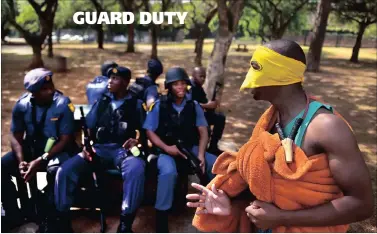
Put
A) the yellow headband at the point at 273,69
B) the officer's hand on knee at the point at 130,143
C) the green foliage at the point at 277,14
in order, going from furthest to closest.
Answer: the green foliage at the point at 277,14 < the officer's hand on knee at the point at 130,143 < the yellow headband at the point at 273,69

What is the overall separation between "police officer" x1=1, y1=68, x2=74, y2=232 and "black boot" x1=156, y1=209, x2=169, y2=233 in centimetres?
106

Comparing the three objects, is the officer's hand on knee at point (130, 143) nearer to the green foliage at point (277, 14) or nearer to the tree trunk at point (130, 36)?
the green foliage at point (277, 14)

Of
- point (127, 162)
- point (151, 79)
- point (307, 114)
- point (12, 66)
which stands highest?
point (307, 114)

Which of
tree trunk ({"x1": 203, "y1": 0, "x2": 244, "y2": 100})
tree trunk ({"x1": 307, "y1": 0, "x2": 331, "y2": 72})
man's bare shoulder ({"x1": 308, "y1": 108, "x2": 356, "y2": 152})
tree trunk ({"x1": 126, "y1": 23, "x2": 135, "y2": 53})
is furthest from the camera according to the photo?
tree trunk ({"x1": 126, "y1": 23, "x2": 135, "y2": 53})

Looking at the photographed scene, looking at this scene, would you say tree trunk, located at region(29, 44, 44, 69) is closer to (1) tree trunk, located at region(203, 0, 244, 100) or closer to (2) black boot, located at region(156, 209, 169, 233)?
(1) tree trunk, located at region(203, 0, 244, 100)

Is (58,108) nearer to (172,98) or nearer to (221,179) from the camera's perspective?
(172,98)

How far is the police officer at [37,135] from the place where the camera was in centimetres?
360

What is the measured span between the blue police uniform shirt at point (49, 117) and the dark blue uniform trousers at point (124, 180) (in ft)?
1.16

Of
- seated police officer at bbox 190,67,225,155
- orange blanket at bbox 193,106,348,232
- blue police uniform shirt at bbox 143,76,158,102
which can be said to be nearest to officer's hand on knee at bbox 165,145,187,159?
blue police uniform shirt at bbox 143,76,158,102

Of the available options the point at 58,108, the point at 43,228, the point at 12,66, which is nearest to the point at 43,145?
the point at 58,108

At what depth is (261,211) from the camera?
157 cm

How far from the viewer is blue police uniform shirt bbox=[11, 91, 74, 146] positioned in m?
3.70

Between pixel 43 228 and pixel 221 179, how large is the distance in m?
2.57

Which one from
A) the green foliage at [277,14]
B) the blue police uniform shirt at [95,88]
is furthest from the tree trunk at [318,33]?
the blue police uniform shirt at [95,88]
